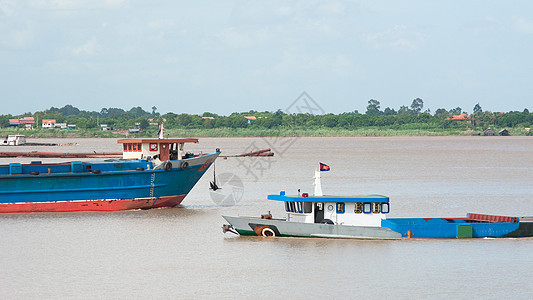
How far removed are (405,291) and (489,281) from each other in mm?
3242

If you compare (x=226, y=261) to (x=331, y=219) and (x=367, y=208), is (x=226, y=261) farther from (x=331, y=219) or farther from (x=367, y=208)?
(x=367, y=208)

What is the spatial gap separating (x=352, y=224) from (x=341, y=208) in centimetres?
80

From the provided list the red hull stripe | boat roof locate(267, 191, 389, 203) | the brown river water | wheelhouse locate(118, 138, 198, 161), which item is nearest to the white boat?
boat roof locate(267, 191, 389, 203)

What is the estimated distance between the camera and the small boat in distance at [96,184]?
3859cm

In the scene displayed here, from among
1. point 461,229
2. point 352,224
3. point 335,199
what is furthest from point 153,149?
point 461,229

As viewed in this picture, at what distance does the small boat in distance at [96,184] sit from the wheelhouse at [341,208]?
395 inches

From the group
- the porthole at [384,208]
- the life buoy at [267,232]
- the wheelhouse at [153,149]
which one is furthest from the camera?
the wheelhouse at [153,149]

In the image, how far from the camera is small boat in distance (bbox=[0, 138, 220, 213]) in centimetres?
3859

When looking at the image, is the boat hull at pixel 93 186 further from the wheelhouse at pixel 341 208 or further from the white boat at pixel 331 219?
the wheelhouse at pixel 341 208

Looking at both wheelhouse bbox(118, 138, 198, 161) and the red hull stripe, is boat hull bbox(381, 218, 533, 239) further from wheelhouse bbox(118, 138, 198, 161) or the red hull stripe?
wheelhouse bbox(118, 138, 198, 161)

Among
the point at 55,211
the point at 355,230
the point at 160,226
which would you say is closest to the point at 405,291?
the point at 355,230

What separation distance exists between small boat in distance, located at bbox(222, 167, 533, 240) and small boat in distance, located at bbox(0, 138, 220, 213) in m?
8.84

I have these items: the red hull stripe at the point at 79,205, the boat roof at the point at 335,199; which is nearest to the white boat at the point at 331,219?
the boat roof at the point at 335,199

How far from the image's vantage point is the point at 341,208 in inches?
1238
